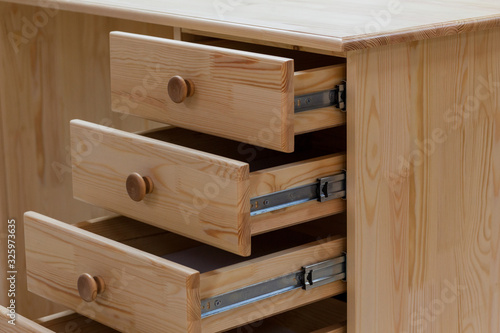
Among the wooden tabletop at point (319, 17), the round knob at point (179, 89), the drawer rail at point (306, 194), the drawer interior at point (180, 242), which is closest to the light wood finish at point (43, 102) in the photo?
the wooden tabletop at point (319, 17)

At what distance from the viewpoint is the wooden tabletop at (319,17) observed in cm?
118

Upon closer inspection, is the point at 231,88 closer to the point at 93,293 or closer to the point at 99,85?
the point at 93,293

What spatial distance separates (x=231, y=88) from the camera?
46.8 inches

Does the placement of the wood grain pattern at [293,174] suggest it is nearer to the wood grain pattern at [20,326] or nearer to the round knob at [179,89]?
the round knob at [179,89]

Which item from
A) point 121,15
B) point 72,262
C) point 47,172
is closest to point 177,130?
point 121,15

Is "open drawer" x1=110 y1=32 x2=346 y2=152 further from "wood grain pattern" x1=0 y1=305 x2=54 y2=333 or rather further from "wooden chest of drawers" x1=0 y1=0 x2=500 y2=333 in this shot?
"wood grain pattern" x1=0 y1=305 x2=54 y2=333

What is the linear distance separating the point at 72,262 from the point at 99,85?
22.5 inches

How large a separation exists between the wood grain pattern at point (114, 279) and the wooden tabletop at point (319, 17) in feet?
1.05

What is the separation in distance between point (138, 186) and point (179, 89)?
14 cm

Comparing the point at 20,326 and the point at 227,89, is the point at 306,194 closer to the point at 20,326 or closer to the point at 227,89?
the point at 227,89

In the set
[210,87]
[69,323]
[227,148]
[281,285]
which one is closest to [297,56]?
[227,148]

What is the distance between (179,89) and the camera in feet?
4.07

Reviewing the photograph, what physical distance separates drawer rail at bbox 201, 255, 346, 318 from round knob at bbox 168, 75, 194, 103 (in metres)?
0.26

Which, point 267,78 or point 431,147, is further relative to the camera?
point 431,147
